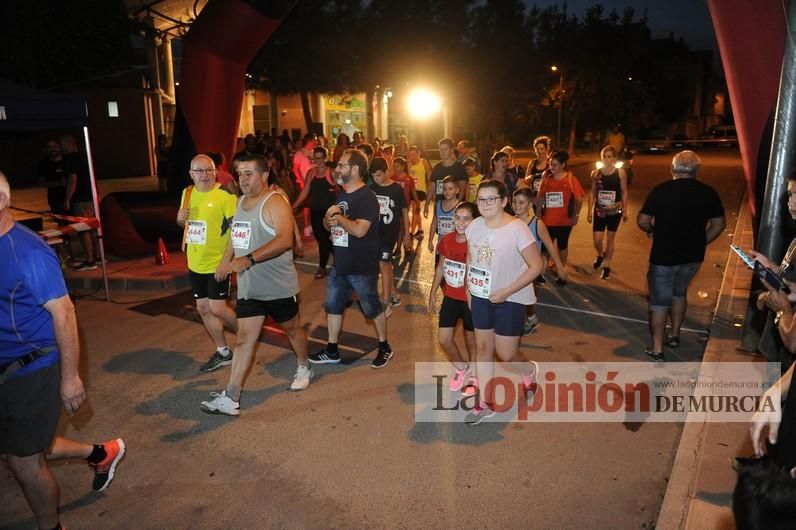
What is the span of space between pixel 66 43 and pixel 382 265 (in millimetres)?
15848

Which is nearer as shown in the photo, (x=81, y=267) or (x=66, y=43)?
(x=81, y=267)

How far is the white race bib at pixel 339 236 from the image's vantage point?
19.4ft

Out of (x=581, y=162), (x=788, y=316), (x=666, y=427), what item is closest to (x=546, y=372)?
(x=666, y=427)

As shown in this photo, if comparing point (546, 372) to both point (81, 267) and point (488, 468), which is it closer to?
point (488, 468)

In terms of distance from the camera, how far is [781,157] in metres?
5.60

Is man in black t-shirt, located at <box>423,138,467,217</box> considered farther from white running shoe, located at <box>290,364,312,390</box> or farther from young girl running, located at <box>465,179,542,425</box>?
young girl running, located at <box>465,179,542,425</box>

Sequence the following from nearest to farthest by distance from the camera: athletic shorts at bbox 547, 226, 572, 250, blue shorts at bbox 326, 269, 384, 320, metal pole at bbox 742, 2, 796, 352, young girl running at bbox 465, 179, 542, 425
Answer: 1. young girl running at bbox 465, 179, 542, 425
2. metal pole at bbox 742, 2, 796, 352
3. blue shorts at bbox 326, 269, 384, 320
4. athletic shorts at bbox 547, 226, 572, 250

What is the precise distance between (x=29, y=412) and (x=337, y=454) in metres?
1.99

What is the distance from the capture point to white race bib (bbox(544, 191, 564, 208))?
887 cm

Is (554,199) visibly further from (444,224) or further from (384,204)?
(384,204)

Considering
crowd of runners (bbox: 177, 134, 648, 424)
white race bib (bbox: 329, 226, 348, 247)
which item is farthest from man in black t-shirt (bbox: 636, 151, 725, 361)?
white race bib (bbox: 329, 226, 348, 247)

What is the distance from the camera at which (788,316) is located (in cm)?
311

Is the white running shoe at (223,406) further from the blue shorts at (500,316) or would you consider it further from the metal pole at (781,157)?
the metal pole at (781,157)

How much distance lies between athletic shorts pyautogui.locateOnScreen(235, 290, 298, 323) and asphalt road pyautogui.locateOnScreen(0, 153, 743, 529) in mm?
730
